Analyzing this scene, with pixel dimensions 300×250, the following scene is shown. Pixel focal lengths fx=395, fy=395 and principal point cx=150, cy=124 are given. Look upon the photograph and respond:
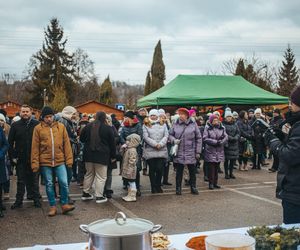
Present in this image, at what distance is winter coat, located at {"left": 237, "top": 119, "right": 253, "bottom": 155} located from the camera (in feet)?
41.9

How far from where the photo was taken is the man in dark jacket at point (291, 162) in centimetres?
343

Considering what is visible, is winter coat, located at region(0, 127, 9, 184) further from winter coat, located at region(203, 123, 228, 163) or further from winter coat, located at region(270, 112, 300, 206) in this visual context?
winter coat, located at region(270, 112, 300, 206)

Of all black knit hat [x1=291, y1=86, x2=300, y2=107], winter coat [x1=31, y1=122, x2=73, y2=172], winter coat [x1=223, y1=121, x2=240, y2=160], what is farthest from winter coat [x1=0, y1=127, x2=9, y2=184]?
winter coat [x1=223, y1=121, x2=240, y2=160]

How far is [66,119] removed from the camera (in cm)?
962

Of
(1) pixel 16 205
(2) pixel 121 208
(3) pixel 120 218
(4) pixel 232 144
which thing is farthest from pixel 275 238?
(4) pixel 232 144

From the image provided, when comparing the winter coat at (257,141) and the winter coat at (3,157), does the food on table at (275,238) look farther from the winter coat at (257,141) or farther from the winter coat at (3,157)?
the winter coat at (257,141)

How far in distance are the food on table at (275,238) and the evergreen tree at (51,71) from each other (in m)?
49.0

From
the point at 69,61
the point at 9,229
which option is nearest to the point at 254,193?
the point at 9,229

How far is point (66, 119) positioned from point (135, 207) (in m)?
3.04

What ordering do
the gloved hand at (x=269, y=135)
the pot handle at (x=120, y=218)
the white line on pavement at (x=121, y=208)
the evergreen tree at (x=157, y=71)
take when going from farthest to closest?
the evergreen tree at (x=157, y=71)
the white line on pavement at (x=121, y=208)
the gloved hand at (x=269, y=135)
the pot handle at (x=120, y=218)

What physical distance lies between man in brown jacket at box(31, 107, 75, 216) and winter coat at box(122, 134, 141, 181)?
1737 millimetres

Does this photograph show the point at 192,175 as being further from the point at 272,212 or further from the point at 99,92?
the point at 99,92

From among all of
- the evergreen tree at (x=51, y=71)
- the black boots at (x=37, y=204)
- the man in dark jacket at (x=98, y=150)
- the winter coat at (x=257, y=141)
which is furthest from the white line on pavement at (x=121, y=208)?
the evergreen tree at (x=51, y=71)

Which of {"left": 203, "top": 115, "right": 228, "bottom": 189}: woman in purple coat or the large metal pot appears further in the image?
{"left": 203, "top": 115, "right": 228, "bottom": 189}: woman in purple coat
